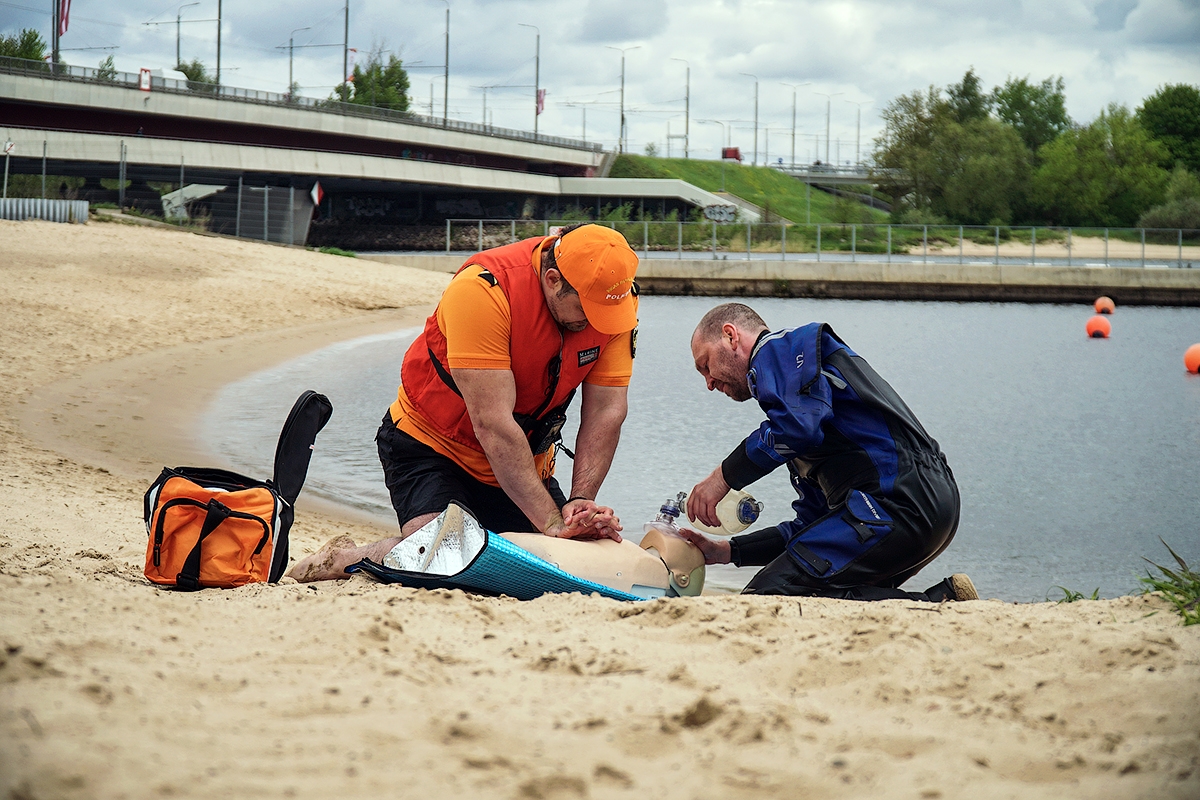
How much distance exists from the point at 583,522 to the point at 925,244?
1315 inches

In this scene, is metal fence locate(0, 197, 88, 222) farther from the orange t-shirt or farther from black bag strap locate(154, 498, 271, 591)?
the orange t-shirt

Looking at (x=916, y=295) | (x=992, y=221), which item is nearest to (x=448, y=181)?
(x=916, y=295)

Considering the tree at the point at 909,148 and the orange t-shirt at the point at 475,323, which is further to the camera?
the tree at the point at 909,148

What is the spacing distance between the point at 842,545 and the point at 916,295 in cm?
2965

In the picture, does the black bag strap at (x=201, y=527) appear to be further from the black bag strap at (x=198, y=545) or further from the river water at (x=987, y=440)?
the river water at (x=987, y=440)

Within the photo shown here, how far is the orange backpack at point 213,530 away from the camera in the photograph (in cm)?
332

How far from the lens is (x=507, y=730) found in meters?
1.93

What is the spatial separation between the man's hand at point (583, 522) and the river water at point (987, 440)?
1961 millimetres

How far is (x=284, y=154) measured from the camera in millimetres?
37719

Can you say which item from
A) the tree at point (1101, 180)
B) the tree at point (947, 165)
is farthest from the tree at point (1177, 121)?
the tree at point (947, 165)

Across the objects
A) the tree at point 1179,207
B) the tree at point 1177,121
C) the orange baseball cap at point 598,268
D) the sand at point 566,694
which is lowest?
the sand at point 566,694

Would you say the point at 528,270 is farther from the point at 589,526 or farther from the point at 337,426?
the point at 337,426

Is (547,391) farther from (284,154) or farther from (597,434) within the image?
(284,154)

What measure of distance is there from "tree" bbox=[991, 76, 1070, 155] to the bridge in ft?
120
